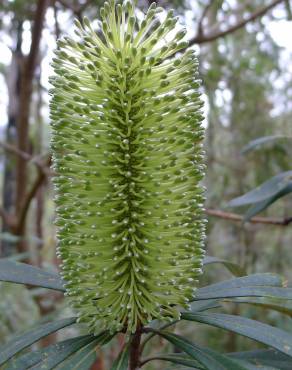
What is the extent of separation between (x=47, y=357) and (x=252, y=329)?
42 cm

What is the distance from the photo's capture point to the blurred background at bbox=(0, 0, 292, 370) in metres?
2.99

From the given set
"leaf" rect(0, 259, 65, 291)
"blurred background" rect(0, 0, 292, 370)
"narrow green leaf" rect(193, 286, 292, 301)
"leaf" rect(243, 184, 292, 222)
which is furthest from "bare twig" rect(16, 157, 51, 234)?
"narrow green leaf" rect(193, 286, 292, 301)

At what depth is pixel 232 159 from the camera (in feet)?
14.5

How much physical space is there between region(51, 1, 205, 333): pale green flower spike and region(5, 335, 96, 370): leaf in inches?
2.6

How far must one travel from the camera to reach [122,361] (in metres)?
1.06

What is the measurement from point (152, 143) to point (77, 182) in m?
0.19

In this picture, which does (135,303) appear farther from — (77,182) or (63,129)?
(63,129)

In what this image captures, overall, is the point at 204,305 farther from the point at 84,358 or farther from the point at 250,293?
the point at 84,358

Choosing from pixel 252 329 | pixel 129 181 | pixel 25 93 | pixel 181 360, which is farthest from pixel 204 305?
pixel 25 93

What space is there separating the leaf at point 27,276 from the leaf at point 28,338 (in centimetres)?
8

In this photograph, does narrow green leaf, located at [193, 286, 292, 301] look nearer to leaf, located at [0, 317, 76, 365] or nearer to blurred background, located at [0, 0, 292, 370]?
leaf, located at [0, 317, 76, 365]

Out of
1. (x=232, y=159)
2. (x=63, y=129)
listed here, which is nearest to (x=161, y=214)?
(x=63, y=129)

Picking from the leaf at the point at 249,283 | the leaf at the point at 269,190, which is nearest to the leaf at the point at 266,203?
the leaf at the point at 269,190

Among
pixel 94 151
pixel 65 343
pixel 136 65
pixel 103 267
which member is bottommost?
pixel 65 343
